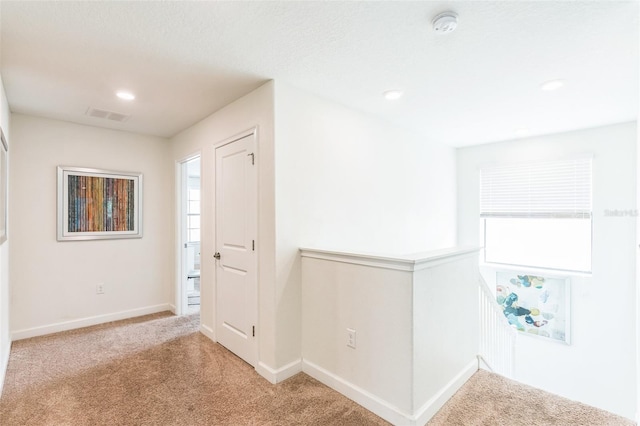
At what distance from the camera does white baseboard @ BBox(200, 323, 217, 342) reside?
3312 millimetres

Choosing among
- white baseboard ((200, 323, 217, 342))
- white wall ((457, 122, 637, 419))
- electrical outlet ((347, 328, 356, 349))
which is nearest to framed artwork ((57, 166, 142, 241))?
white baseboard ((200, 323, 217, 342))

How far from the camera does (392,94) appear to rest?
111 inches

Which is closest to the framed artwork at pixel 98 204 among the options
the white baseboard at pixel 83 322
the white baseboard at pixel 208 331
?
the white baseboard at pixel 83 322

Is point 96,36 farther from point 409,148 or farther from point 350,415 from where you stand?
point 409,148

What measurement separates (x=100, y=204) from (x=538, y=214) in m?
5.48

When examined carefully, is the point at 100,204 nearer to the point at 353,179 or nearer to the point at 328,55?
the point at 353,179

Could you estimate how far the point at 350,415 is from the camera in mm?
2100

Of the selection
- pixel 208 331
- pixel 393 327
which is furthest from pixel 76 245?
pixel 393 327

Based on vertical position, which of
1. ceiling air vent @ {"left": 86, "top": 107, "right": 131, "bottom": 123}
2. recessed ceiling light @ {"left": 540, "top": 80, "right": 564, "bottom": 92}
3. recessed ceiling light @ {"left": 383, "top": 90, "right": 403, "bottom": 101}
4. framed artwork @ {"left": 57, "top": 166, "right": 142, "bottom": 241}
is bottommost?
framed artwork @ {"left": 57, "top": 166, "right": 142, "bottom": 241}

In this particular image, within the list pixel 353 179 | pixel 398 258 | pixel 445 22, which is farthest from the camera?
pixel 353 179

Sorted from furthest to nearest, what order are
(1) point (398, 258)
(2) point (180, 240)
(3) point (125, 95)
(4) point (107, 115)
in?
(2) point (180, 240) → (4) point (107, 115) → (3) point (125, 95) → (1) point (398, 258)

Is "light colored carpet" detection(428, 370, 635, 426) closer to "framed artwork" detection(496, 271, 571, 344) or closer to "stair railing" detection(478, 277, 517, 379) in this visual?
"stair railing" detection(478, 277, 517, 379)

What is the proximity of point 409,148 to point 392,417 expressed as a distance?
116 inches

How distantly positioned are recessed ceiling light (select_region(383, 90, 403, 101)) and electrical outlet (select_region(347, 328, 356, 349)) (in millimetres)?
1978
